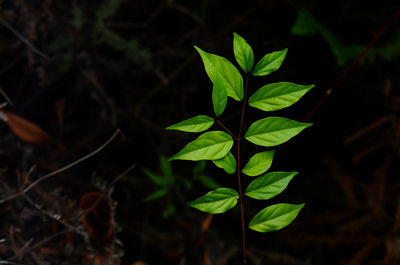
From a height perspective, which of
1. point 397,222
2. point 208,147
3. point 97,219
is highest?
point 208,147

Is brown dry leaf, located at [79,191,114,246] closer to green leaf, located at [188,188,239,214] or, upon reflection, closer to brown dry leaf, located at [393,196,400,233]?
green leaf, located at [188,188,239,214]

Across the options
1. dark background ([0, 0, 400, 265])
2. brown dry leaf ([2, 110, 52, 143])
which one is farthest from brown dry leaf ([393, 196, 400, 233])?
brown dry leaf ([2, 110, 52, 143])

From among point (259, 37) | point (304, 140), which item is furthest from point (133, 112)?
point (304, 140)

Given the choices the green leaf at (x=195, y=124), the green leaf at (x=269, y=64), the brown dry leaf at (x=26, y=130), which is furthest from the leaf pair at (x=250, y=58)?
the brown dry leaf at (x=26, y=130)

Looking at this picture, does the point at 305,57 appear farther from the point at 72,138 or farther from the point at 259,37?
the point at 72,138

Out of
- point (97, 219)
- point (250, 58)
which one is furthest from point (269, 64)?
point (97, 219)

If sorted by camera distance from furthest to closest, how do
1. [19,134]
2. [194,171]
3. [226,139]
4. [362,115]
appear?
[362,115]
[194,171]
[19,134]
[226,139]

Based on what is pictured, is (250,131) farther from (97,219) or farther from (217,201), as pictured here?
(97,219)
